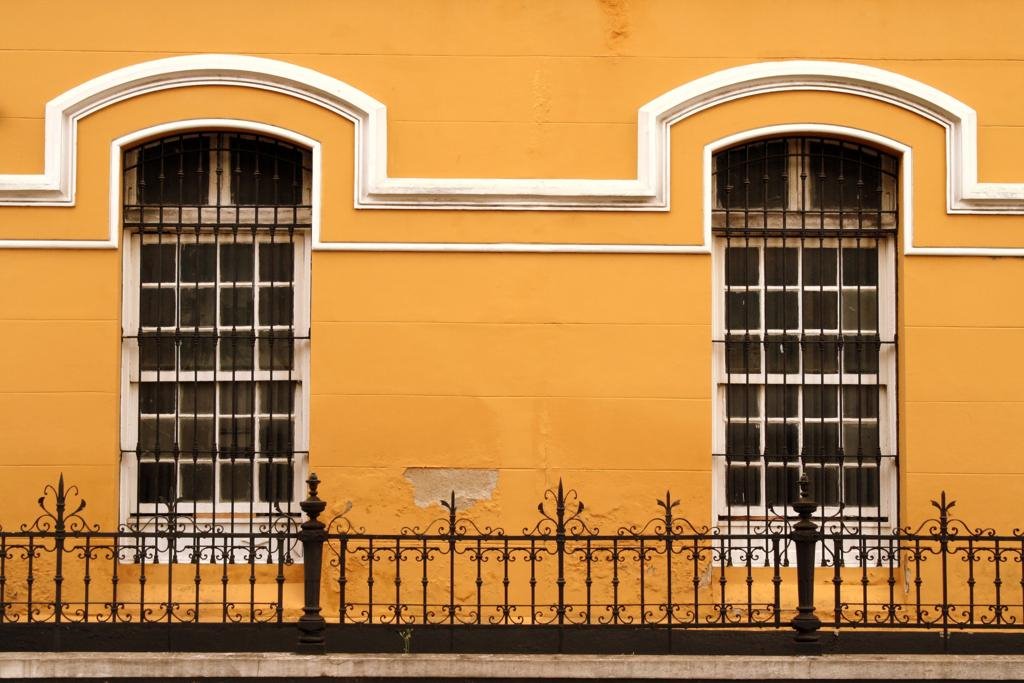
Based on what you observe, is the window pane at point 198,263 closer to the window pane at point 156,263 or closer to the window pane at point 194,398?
the window pane at point 156,263

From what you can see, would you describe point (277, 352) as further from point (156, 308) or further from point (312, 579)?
point (312, 579)

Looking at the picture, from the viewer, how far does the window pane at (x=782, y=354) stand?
10297 millimetres

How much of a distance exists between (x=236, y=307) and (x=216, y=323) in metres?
0.18

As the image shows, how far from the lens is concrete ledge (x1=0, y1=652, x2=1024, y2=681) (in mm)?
8391

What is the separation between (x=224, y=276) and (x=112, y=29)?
1.91 meters

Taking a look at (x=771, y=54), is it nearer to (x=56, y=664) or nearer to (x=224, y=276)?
(x=224, y=276)

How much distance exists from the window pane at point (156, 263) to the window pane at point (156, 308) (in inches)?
3.4

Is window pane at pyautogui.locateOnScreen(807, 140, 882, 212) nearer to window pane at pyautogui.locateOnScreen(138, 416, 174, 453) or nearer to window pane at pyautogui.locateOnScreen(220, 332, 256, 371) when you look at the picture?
window pane at pyautogui.locateOnScreen(220, 332, 256, 371)

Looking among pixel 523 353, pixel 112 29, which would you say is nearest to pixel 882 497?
pixel 523 353

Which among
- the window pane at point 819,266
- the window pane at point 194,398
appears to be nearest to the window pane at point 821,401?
the window pane at point 819,266

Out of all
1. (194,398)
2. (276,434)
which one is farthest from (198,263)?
(276,434)

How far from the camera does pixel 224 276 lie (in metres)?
10.3

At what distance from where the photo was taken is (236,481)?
403 inches

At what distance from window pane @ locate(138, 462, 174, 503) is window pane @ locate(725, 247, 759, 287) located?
4.27m
